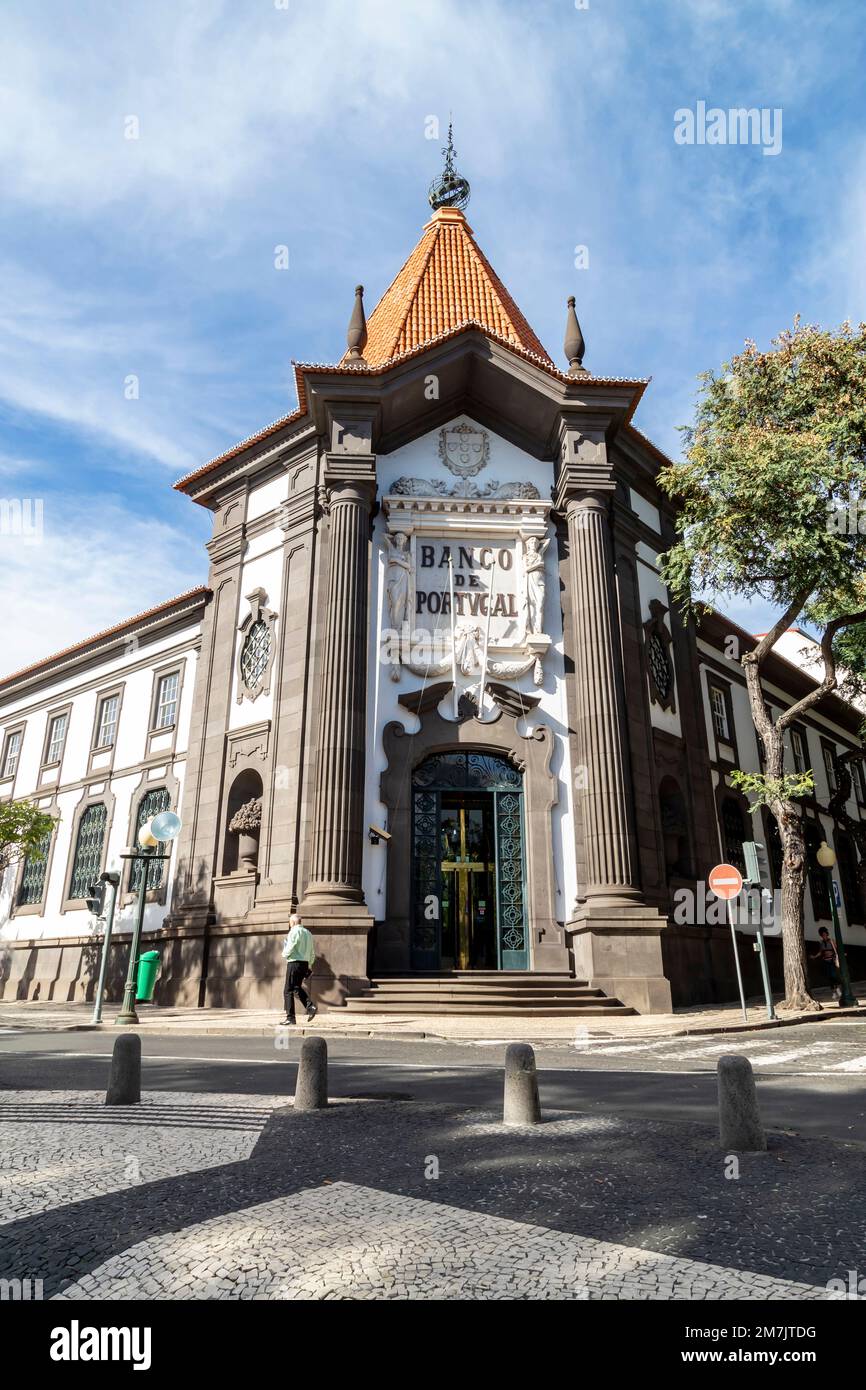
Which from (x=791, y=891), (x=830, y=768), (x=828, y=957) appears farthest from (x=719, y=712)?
(x=830, y=768)

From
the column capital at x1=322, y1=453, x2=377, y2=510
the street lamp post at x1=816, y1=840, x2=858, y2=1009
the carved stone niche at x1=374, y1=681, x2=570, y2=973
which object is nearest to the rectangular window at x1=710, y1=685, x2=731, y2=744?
the street lamp post at x1=816, y1=840, x2=858, y2=1009

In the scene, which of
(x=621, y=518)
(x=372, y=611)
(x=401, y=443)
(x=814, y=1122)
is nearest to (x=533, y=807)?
(x=372, y=611)

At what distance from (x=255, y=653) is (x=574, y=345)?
36.8 ft

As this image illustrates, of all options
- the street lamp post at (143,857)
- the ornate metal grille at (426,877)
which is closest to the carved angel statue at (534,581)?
the ornate metal grille at (426,877)

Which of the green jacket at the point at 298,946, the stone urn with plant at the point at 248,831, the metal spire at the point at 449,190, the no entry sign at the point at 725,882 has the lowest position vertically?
the green jacket at the point at 298,946

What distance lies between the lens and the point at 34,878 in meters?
29.0

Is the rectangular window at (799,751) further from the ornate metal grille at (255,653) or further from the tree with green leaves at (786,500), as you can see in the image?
the ornate metal grille at (255,653)

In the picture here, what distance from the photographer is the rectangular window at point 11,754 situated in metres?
32.7

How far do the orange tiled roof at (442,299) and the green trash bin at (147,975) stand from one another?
51.0ft

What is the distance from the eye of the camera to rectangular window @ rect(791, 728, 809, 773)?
34969mm

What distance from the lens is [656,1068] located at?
973 cm

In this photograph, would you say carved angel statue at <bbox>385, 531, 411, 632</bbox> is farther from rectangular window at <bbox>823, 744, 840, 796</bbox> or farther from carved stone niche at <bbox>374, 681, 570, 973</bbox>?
rectangular window at <bbox>823, 744, 840, 796</bbox>

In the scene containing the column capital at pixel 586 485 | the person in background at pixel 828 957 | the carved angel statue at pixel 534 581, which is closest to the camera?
the carved angel statue at pixel 534 581
